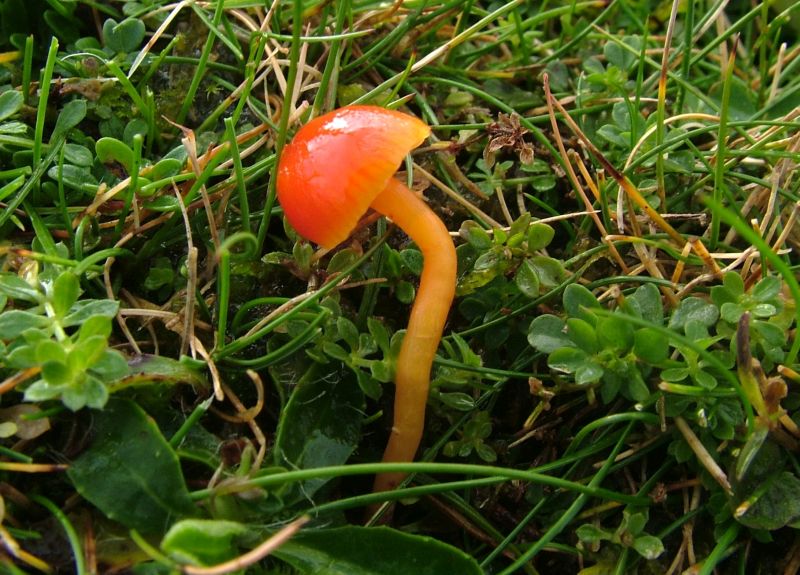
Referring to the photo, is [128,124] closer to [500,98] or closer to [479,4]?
[500,98]

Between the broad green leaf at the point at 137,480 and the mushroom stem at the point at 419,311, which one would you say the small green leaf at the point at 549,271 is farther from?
the broad green leaf at the point at 137,480

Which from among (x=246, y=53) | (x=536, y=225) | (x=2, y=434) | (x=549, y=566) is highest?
(x=246, y=53)

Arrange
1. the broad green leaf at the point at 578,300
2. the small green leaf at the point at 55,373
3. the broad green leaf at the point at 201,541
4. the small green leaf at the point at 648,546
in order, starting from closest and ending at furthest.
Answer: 1. the broad green leaf at the point at 201,541
2. the small green leaf at the point at 55,373
3. the small green leaf at the point at 648,546
4. the broad green leaf at the point at 578,300

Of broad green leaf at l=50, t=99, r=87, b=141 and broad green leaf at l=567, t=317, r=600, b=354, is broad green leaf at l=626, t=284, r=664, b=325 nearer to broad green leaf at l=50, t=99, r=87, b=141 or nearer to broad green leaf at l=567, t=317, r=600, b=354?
broad green leaf at l=567, t=317, r=600, b=354

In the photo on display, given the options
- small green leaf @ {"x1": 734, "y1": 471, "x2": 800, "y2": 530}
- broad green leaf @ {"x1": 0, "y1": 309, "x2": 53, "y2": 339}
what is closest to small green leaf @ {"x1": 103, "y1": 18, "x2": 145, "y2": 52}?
broad green leaf @ {"x1": 0, "y1": 309, "x2": 53, "y2": 339}

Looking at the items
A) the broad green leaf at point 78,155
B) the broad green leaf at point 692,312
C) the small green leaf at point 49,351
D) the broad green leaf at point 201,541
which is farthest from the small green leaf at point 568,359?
the broad green leaf at point 78,155

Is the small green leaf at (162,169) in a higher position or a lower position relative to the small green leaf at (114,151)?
lower

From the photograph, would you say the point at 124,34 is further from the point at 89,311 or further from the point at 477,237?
the point at 477,237

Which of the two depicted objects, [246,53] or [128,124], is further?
[246,53]

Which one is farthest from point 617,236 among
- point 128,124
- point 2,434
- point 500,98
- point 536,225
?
point 2,434
